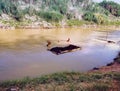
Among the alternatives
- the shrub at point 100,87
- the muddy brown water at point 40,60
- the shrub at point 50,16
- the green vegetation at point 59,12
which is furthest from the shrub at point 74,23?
the shrub at point 100,87

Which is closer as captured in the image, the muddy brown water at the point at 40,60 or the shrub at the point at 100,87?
the shrub at the point at 100,87

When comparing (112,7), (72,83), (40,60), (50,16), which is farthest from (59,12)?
(72,83)

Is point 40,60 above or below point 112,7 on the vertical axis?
below

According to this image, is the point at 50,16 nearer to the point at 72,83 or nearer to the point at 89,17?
the point at 89,17

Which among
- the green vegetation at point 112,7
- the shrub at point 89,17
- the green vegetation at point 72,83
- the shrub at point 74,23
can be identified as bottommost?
the shrub at point 74,23

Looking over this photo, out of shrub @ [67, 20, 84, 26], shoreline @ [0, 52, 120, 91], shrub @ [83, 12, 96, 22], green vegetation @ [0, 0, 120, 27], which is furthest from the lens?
shrub @ [83, 12, 96, 22]

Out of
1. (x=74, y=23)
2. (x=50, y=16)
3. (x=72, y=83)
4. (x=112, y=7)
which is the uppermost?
(x=112, y=7)

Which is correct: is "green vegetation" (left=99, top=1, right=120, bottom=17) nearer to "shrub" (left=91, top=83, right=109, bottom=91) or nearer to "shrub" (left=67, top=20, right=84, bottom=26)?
"shrub" (left=67, top=20, right=84, bottom=26)

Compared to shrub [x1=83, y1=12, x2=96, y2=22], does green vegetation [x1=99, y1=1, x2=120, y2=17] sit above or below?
above

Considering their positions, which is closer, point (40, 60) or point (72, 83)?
point (72, 83)

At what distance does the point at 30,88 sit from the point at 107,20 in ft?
286

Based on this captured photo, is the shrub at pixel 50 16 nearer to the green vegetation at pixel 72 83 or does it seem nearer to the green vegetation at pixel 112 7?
the green vegetation at pixel 112 7

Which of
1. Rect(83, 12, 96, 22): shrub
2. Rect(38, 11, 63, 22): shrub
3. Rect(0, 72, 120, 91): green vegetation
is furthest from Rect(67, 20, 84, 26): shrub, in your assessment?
Rect(0, 72, 120, 91): green vegetation

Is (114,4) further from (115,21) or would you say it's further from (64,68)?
(64,68)
